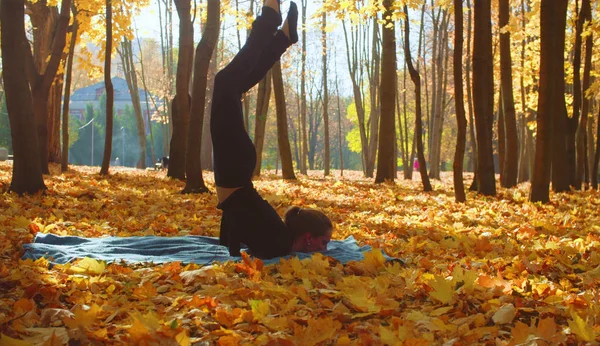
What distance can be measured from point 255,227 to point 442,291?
1772mm

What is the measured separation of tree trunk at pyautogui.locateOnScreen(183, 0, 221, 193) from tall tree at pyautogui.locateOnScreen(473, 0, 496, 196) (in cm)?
417

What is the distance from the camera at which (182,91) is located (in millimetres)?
11758

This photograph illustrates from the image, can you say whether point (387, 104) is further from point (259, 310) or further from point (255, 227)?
point (259, 310)

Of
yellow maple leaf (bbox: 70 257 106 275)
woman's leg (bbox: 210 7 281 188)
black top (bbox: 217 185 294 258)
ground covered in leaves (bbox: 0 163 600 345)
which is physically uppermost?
woman's leg (bbox: 210 7 281 188)

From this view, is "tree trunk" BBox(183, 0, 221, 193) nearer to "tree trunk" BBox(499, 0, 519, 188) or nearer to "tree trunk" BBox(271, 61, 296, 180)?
"tree trunk" BBox(271, 61, 296, 180)

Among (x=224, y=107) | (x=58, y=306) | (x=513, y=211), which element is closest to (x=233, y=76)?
(x=224, y=107)

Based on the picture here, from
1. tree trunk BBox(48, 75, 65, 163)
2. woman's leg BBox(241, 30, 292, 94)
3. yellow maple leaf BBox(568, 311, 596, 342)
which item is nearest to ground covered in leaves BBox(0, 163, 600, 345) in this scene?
yellow maple leaf BBox(568, 311, 596, 342)

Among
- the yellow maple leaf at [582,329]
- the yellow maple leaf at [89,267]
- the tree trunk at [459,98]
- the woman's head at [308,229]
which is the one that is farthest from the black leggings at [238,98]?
the tree trunk at [459,98]

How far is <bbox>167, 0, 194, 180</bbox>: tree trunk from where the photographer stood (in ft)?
36.3

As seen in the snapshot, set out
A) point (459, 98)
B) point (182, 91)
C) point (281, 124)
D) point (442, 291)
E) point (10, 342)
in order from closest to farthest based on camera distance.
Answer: point (10, 342) → point (442, 291) → point (459, 98) → point (182, 91) → point (281, 124)

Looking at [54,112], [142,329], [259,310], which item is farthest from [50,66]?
[142,329]

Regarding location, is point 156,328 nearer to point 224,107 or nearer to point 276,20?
point 224,107

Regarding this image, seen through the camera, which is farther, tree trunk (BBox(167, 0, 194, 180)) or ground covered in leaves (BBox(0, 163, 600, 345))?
tree trunk (BBox(167, 0, 194, 180))

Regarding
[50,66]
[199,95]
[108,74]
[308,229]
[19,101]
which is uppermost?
[108,74]
